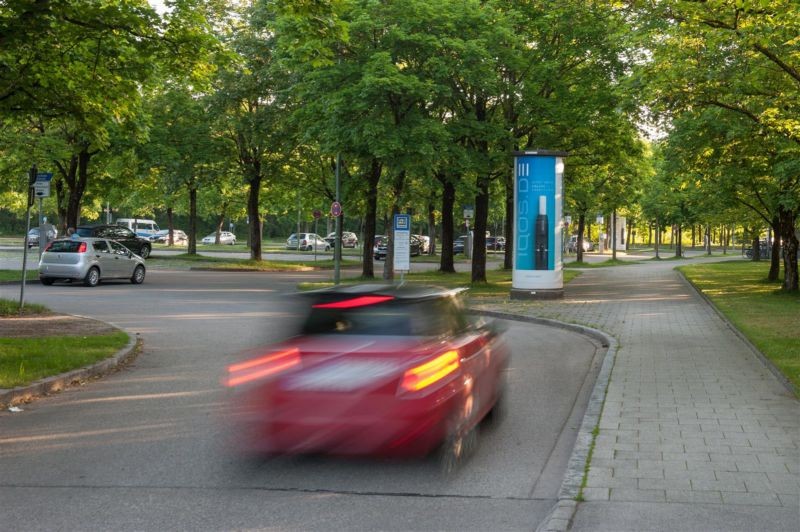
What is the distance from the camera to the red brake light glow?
5.93m

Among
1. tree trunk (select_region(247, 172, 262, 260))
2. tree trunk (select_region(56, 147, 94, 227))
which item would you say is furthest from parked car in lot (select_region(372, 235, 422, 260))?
tree trunk (select_region(56, 147, 94, 227))

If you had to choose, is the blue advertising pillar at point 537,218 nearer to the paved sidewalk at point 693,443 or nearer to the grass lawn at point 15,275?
the paved sidewalk at point 693,443

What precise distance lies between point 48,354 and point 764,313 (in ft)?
49.8

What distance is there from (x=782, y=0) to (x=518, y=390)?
22.2 feet

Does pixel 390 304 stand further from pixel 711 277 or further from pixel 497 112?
pixel 711 277

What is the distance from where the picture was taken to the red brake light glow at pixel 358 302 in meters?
5.93

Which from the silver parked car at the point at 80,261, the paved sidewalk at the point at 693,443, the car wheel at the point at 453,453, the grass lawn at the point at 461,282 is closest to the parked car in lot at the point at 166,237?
the grass lawn at the point at 461,282

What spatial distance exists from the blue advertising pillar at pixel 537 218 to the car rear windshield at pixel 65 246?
44.6ft

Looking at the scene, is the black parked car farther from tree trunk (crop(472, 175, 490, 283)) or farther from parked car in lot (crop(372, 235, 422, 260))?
tree trunk (crop(472, 175, 490, 283))

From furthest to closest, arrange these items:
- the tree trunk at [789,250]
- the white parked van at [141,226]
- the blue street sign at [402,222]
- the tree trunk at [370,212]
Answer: the white parked van at [141,226] < the tree trunk at [370,212] < the tree trunk at [789,250] < the blue street sign at [402,222]

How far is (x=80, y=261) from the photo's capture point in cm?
2455

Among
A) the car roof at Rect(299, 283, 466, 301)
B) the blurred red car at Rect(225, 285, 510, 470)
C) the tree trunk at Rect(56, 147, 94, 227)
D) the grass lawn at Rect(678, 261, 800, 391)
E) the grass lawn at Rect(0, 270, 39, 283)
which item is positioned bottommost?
the grass lawn at Rect(678, 261, 800, 391)

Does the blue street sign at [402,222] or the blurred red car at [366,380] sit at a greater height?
the blue street sign at [402,222]

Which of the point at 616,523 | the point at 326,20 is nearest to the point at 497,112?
the point at 326,20
